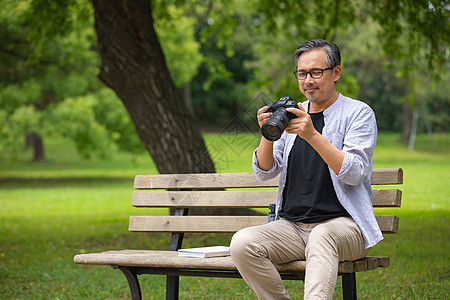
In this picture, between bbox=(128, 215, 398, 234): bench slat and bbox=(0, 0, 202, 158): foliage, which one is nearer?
bbox=(128, 215, 398, 234): bench slat

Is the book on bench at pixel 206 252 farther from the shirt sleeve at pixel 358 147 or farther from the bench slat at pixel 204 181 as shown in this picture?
the shirt sleeve at pixel 358 147

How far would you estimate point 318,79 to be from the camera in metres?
3.52

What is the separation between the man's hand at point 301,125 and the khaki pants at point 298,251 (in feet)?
1.63

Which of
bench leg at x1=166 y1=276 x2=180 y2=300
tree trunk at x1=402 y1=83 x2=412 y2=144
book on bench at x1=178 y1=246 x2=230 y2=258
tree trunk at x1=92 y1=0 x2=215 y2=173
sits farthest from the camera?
tree trunk at x1=402 y1=83 x2=412 y2=144

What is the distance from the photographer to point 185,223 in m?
4.46

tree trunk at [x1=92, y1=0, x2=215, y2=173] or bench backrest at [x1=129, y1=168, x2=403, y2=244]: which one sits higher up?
tree trunk at [x1=92, y1=0, x2=215, y2=173]

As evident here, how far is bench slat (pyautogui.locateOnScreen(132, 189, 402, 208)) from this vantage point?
4254 millimetres

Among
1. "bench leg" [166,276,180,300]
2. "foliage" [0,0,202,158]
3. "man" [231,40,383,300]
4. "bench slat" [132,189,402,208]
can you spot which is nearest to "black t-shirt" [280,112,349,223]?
"man" [231,40,383,300]

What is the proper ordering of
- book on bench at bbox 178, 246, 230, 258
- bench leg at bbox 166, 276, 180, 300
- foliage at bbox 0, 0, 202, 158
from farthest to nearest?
foliage at bbox 0, 0, 202, 158, bench leg at bbox 166, 276, 180, 300, book on bench at bbox 178, 246, 230, 258

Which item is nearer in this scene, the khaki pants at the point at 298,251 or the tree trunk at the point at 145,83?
the khaki pants at the point at 298,251

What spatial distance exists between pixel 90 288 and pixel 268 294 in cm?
283

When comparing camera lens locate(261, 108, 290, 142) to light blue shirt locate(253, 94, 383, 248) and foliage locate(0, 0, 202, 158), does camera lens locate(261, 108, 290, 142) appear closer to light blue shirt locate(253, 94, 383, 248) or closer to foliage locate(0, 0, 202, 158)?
light blue shirt locate(253, 94, 383, 248)

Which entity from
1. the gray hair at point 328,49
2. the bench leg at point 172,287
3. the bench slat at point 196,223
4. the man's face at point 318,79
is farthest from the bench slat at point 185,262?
the gray hair at point 328,49

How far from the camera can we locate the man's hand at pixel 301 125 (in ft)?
10.5
